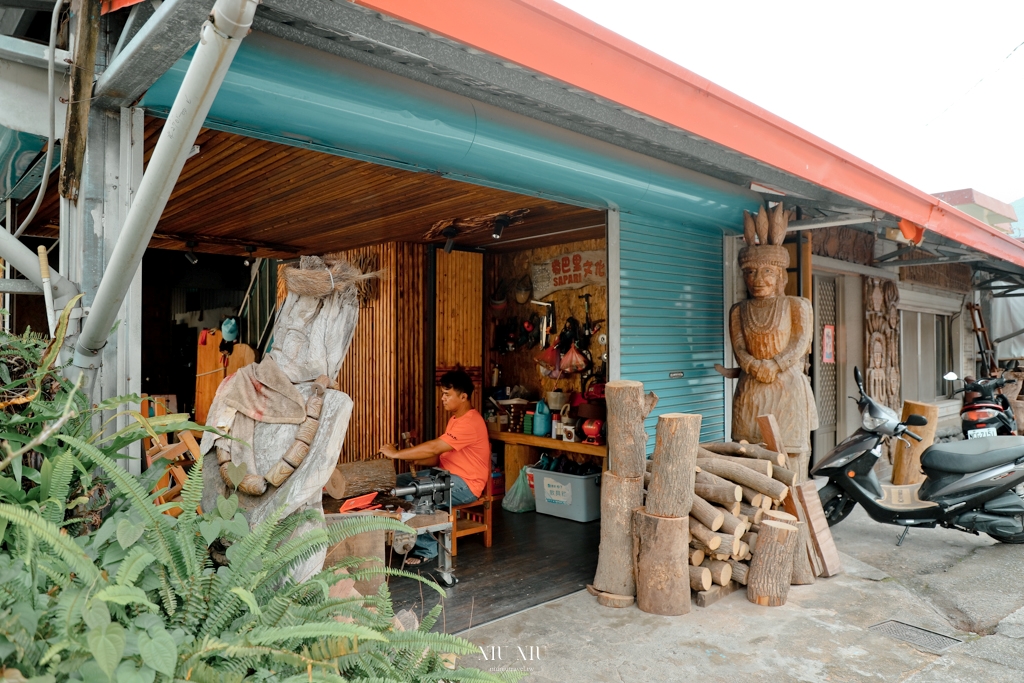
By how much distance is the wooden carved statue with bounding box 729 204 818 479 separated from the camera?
5.44 m

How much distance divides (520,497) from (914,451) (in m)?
4.26

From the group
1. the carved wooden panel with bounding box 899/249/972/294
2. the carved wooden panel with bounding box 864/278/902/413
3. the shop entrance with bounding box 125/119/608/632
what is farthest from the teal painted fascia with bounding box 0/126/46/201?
the carved wooden panel with bounding box 899/249/972/294

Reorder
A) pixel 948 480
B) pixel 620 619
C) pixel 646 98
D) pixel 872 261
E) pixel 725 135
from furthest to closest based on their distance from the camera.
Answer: pixel 872 261 < pixel 948 480 < pixel 620 619 < pixel 725 135 < pixel 646 98

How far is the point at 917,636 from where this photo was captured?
405cm

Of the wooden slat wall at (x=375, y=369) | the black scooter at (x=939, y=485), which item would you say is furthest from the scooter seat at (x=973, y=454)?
the wooden slat wall at (x=375, y=369)

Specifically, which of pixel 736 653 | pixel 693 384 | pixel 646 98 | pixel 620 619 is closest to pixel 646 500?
pixel 620 619

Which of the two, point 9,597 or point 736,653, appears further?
point 736,653

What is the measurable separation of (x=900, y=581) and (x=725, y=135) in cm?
365

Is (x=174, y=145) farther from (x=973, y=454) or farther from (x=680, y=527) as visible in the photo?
(x=973, y=454)

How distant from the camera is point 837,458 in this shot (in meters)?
5.77

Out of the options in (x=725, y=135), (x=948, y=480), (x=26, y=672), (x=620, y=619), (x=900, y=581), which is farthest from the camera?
(x=948, y=480)

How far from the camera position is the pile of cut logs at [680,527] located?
433 centimetres

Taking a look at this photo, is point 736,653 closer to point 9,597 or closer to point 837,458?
point 837,458

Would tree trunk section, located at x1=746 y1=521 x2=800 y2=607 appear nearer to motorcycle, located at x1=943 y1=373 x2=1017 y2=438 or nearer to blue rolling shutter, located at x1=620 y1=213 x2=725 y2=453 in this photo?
blue rolling shutter, located at x1=620 y1=213 x2=725 y2=453
